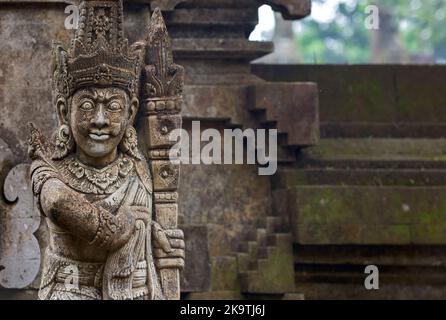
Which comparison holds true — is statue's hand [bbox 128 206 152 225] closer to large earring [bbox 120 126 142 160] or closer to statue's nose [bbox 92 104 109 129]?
large earring [bbox 120 126 142 160]

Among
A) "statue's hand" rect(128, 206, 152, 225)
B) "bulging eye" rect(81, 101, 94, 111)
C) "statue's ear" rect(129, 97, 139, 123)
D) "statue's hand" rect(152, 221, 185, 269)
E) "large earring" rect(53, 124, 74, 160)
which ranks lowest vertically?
"statue's hand" rect(152, 221, 185, 269)

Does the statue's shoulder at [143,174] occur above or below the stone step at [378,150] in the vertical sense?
below

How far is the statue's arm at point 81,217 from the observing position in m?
8.80

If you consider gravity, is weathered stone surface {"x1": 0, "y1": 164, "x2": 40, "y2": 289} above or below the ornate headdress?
below

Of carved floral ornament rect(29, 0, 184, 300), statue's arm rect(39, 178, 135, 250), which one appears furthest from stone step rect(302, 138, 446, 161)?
statue's arm rect(39, 178, 135, 250)

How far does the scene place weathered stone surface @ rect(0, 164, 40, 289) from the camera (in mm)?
10555

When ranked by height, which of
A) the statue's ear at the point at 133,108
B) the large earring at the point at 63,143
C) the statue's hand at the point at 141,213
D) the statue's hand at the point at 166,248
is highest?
the statue's ear at the point at 133,108

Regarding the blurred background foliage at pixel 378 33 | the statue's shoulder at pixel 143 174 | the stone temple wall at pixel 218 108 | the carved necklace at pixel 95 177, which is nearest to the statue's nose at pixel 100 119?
the carved necklace at pixel 95 177

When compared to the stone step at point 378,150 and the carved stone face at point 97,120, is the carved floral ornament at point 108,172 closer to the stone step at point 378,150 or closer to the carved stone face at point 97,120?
the carved stone face at point 97,120

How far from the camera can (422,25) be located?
39.4 metres

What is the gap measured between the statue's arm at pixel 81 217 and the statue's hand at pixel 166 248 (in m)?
0.37

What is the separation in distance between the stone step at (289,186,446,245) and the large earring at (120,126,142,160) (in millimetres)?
2524

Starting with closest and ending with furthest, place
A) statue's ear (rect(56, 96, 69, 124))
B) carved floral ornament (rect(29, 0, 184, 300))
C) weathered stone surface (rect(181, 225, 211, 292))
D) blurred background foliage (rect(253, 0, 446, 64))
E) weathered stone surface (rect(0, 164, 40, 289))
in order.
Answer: carved floral ornament (rect(29, 0, 184, 300))
statue's ear (rect(56, 96, 69, 124))
weathered stone surface (rect(0, 164, 40, 289))
weathered stone surface (rect(181, 225, 211, 292))
blurred background foliage (rect(253, 0, 446, 64))
